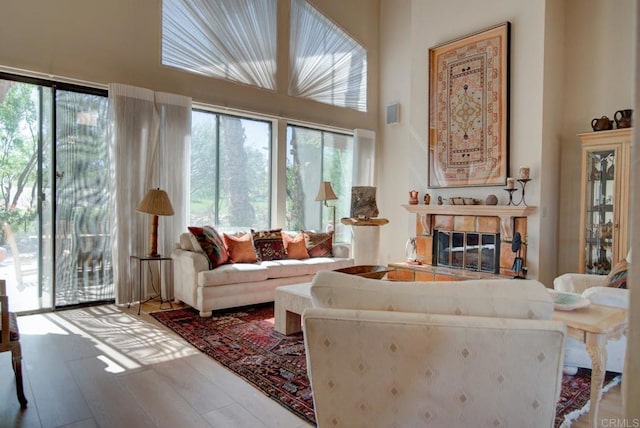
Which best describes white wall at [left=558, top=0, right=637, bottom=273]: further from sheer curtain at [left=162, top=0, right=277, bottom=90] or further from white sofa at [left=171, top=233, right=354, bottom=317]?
sheer curtain at [left=162, top=0, right=277, bottom=90]

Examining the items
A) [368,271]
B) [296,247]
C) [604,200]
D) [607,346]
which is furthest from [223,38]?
[607,346]

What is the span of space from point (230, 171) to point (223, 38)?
5.92 feet

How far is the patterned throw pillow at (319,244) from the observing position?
5.41 meters

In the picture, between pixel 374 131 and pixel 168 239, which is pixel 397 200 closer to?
pixel 374 131

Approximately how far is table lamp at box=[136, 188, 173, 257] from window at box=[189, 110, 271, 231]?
85 centimetres

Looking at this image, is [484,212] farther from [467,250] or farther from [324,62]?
[324,62]

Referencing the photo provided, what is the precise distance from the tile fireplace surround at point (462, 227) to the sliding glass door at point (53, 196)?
382 cm

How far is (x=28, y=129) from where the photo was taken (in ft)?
13.3

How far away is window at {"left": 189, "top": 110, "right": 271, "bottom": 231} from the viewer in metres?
5.31

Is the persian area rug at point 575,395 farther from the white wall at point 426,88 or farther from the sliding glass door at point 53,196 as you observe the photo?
the sliding glass door at point 53,196

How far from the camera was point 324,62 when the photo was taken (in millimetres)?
6562

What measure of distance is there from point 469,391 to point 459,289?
34 centimetres

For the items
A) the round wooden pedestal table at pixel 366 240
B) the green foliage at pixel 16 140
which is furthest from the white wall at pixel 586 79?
the green foliage at pixel 16 140

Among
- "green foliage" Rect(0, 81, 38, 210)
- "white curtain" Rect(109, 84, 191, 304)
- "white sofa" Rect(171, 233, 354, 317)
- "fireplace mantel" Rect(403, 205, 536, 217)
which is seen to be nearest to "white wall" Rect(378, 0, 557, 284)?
"fireplace mantel" Rect(403, 205, 536, 217)
